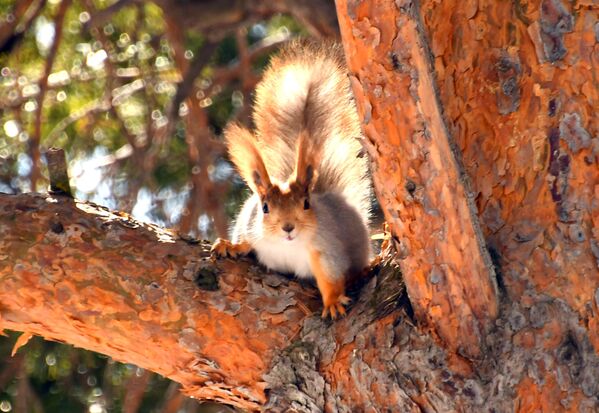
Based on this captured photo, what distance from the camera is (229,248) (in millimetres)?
2113

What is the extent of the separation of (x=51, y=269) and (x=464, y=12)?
2.92 ft

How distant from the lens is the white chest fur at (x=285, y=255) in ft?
6.91

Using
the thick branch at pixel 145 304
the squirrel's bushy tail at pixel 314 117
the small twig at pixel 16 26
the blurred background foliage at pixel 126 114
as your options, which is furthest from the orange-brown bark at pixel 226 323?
the small twig at pixel 16 26

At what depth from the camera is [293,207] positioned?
2193 mm

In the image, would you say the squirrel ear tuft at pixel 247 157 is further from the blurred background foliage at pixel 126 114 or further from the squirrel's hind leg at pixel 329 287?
the blurred background foliage at pixel 126 114

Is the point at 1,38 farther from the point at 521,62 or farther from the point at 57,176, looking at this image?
the point at 521,62

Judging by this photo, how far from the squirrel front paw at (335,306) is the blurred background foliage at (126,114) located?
86cm

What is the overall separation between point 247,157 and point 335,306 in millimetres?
418

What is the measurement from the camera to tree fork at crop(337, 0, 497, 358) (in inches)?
58.6

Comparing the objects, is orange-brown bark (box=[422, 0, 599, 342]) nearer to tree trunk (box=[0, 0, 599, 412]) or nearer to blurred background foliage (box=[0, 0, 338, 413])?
tree trunk (box=[0, 0, 599, 412])

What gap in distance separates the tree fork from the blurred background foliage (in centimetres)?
117

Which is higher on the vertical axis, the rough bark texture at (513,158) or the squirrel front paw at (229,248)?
the rough bark texture at (513,158)

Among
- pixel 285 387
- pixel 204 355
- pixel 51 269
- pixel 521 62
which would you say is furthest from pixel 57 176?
pixel 521 62

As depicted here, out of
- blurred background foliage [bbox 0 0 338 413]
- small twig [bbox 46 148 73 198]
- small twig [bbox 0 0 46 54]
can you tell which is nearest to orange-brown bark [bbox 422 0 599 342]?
small twig [bbox 46 148 73 198]
